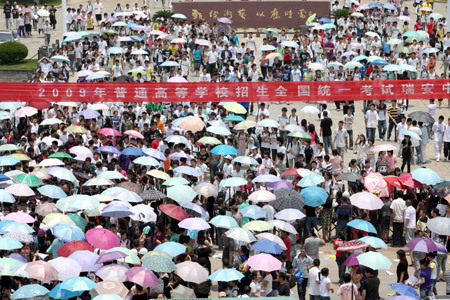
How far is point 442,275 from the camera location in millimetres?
20938

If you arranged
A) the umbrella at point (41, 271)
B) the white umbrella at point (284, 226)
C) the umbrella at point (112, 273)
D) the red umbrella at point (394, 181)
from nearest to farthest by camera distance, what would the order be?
1. the umbrella at point (41, 271)
2. the umbrella at point (112, 273)
3. the white umbrella at point (284, 226)
4. the red umbrella at point (394, 181)

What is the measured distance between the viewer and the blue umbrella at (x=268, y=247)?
18281 mm

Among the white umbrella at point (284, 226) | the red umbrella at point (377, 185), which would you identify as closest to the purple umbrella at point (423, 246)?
the white umbrella at point (284, 226)

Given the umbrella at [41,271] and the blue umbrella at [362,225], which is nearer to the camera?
the umbrella at [41,271]

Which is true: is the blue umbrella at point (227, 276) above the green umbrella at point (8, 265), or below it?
below

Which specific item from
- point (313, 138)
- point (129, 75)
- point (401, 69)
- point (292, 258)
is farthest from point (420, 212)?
point (129, 75)

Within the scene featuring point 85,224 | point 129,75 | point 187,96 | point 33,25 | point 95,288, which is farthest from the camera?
point 33,25

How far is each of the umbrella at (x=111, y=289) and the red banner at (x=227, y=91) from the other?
44.0 feet

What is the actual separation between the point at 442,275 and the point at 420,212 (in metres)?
1.87

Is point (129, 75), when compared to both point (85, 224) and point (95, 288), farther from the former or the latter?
point (95, 288)

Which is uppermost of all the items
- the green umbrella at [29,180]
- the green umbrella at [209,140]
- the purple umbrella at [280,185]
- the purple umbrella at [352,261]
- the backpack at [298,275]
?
the green umbrella at [209,140]

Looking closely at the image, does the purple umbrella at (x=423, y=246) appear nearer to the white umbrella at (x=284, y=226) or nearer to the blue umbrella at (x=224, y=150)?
the white umbrella at (x=284, y=226)

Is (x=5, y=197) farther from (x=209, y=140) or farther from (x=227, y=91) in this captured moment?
(x=227, y=91)

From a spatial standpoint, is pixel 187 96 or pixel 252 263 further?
pixel 187 96
